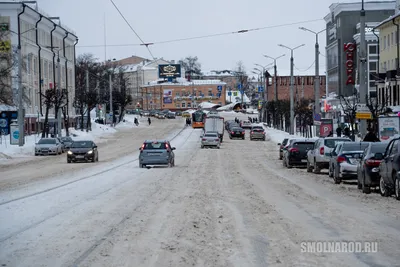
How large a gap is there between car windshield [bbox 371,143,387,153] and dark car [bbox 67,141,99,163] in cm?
2620

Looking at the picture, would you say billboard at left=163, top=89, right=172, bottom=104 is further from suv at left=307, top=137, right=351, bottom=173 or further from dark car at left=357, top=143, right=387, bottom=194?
dark car at left=357, top=143, right=387, bottom=194

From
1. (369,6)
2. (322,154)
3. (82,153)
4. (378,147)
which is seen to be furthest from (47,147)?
(369,6)

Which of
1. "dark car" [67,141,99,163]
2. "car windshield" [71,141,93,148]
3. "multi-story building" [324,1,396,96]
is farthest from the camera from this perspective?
"multi-story building" [324,1,396,96]

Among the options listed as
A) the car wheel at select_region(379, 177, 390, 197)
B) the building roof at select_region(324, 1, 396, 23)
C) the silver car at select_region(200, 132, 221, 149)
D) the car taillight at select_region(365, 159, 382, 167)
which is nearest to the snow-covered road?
the car wheel at select_region(379, 177, 390, 197)

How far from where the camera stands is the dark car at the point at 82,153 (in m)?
46.5

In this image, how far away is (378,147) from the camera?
76.4ft

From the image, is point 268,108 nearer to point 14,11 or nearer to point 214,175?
point 14,11

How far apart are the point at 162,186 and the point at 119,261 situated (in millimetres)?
14821

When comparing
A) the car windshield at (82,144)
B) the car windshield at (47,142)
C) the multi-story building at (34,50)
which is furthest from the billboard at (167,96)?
the car windshield at (82,144)

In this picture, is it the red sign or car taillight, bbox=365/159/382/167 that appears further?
the red sign

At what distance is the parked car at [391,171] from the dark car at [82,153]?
2773cm

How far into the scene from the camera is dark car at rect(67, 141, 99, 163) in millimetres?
46469

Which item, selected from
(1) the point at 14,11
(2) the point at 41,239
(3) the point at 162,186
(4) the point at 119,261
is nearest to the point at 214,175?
(3) the point at 162,186

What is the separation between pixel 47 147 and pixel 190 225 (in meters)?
46.6
